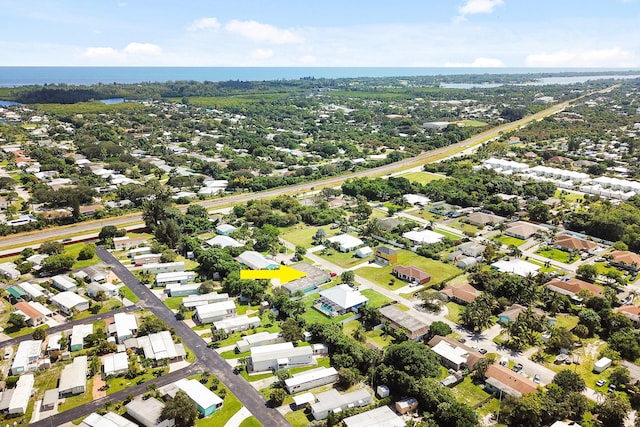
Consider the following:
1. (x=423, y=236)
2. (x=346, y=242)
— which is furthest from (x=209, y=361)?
(x=423, y=236)

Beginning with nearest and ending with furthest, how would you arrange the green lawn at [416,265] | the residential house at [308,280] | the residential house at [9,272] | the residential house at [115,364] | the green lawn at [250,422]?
1. the green lawn at [250,422]
2. the residential house at [115,364]
3. the residential house at [308,280]
4. the residential house at [9,272]
5. the green lawn at [416,265]

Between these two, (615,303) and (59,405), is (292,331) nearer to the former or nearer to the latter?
(59,405)

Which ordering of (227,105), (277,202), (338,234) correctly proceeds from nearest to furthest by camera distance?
(338,234) < (277,202) < (227,105)

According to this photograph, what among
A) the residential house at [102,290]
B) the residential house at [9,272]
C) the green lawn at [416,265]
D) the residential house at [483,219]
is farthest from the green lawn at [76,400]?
the residential house at [483,219]

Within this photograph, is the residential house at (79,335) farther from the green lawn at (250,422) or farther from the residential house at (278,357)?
the green lawn at (250,422)

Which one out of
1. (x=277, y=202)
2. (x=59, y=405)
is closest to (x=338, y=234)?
(x=277, y=202)

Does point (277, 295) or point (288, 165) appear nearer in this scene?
point (277, 295)

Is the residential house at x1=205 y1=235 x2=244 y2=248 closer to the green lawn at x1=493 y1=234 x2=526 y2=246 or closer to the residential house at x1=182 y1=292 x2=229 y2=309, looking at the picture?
the residential house at x1=182 y1=292 x2=229 y2=309

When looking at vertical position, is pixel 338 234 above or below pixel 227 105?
below
